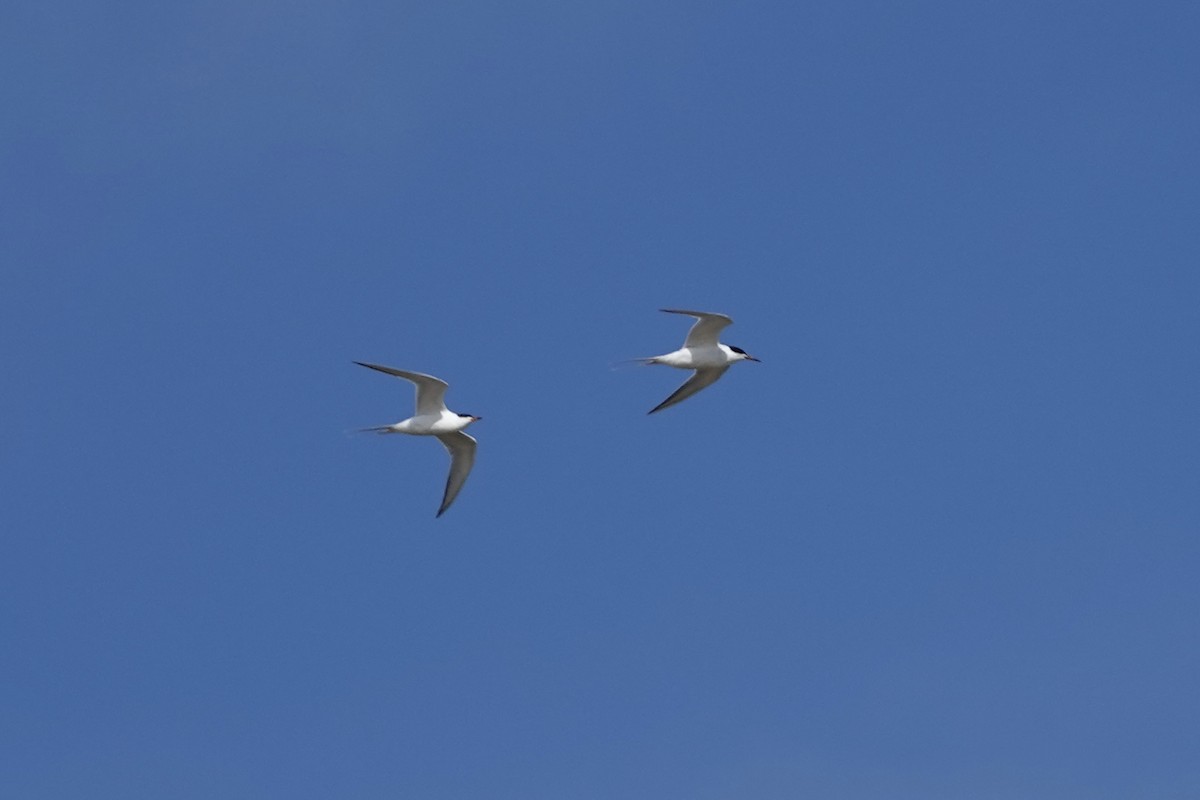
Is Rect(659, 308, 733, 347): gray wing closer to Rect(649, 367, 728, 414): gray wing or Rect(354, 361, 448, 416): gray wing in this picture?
Rect(649, 367, 728, 414): gray wing

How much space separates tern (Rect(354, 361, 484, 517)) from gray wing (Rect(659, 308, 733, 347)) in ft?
14.0

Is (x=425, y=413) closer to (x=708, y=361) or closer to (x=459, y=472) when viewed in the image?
(x=459, y=472)

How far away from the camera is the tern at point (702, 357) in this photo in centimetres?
4706

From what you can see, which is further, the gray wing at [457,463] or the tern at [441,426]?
the gray wing at [457,463]

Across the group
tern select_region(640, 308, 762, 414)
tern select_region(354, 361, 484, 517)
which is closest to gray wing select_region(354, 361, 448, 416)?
tern select_region(354, 361, 484, 517)

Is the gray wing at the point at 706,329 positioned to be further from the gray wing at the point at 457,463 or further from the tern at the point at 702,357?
the gray wing at the point at 457,463

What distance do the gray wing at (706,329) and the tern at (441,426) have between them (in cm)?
428

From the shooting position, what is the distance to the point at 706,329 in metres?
47.3

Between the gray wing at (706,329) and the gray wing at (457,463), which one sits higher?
the gray wing at (706,329)

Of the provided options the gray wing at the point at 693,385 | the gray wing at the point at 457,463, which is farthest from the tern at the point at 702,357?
the gray wing at the point at 457,463

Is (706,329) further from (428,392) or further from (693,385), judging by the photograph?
(428,392)

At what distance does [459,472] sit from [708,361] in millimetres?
5100

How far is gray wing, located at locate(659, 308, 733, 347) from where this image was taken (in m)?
46.7

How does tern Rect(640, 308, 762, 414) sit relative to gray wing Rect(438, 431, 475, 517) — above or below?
above
